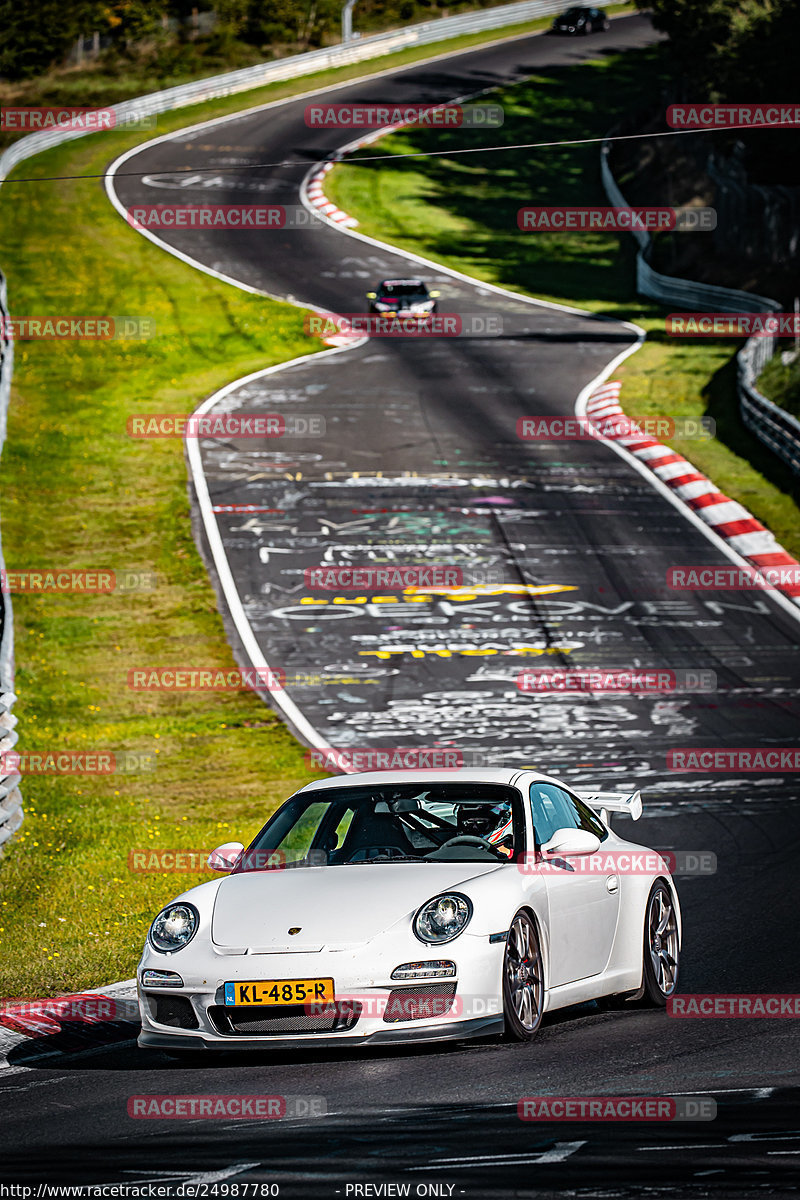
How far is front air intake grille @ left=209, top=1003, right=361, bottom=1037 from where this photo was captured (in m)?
6.98

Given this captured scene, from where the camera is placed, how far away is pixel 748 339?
35312 millimetres

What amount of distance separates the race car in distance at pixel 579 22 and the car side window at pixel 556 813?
75.9m

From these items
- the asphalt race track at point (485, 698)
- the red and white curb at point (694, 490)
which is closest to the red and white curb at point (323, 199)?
the asphalt race track at point (485, 698)

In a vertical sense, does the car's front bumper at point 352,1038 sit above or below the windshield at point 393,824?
below

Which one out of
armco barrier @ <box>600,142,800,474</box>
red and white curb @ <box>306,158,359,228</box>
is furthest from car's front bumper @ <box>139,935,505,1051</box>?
red and white curb @ <box>306,158,359,228</box>

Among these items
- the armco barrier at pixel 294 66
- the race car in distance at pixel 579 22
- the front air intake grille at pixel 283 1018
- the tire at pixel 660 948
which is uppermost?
the race car in distance at pixel 579 22

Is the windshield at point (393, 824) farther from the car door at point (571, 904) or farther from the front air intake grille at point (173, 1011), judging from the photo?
the front air intake grille at point (173, 1011)

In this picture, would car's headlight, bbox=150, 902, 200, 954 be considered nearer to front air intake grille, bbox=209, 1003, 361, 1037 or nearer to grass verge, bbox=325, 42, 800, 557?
front air intake grille, bbox=209, 1003, 361, 1037

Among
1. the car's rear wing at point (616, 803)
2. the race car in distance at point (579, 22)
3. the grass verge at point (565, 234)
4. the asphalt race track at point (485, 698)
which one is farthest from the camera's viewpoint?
the race car in distance at point (579, 22)

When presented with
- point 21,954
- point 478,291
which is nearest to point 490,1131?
point 21,954

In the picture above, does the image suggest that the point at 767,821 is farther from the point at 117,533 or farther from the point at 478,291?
the point at 478,291

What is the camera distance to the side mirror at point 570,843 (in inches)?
310

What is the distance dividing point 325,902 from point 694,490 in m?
18.9

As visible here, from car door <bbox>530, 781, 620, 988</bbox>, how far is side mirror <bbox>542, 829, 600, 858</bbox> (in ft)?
0.57
